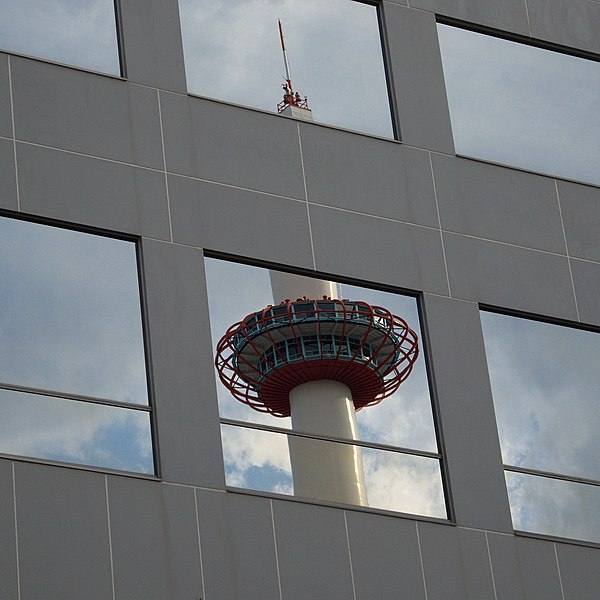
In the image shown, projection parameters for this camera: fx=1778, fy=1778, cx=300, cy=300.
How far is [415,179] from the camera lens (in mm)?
22562

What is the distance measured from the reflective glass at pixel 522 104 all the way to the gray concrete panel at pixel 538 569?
542cm

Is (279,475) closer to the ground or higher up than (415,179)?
closer to the ground

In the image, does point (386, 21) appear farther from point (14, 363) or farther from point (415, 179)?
point (14, 363)

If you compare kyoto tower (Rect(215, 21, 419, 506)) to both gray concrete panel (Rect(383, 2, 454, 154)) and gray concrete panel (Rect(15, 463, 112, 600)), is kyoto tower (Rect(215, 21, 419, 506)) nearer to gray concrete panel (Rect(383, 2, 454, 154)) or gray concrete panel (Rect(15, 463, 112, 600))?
gray concrete panel (Rect(383, 2, 454, 154))

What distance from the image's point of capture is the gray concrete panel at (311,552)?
19.2m

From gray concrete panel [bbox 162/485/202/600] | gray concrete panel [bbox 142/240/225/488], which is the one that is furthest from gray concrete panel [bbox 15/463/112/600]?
gray concrete panel [bbox 142/240/225/488]

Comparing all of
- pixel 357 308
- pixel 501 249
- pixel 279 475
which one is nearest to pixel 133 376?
pixel 279 475

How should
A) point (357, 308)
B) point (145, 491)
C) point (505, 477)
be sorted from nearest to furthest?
1. point (145, 491)
2. point (505, 477)
3. point (357, 308)

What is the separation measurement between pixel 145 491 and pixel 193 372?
168cm

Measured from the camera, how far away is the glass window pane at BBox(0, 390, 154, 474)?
736 inches

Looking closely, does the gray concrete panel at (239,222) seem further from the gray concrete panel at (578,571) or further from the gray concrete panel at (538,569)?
the gray concrete panel at (578,571)

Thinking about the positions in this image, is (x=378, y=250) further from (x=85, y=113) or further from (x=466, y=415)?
(x=85, y=113)

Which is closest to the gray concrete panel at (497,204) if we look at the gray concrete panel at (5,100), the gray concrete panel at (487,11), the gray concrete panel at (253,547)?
the gray concrete panel at (487,11)

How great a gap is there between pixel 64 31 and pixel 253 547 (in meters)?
6.69
